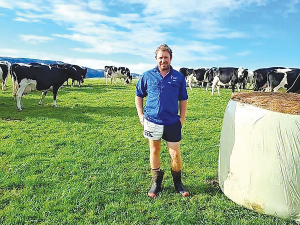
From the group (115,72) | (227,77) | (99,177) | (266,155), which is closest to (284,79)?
(227,77)

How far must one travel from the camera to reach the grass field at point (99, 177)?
402 cm

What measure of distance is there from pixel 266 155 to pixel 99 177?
3.08 meters

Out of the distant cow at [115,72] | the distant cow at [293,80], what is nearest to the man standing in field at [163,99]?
the distant cow at [293,80]

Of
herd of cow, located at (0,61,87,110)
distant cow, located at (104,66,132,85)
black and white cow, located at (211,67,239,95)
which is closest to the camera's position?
herd of cow, located at (0,61,87,110)

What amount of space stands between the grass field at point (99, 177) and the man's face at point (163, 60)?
214 centimetres

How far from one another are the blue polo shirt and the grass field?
1.36 meters

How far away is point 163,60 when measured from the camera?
416cm

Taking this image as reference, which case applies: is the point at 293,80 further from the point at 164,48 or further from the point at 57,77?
the point at 164,48

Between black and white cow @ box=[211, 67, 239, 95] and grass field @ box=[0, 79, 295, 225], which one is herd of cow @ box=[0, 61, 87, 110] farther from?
black and white cow @ box=[211, 67, 239, 95]

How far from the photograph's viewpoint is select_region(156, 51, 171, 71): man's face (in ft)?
13.6

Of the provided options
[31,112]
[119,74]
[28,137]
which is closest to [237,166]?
[28,137]

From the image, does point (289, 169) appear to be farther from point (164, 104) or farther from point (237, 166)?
point (164, 104)

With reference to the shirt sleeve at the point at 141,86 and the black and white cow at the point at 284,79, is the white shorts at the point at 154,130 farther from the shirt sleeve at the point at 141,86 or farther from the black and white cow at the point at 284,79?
the black and white cow at the point at 284,79

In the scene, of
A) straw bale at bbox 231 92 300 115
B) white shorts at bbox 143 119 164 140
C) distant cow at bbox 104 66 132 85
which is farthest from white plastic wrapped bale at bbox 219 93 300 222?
distant cow at bbox 104 66 132 85
